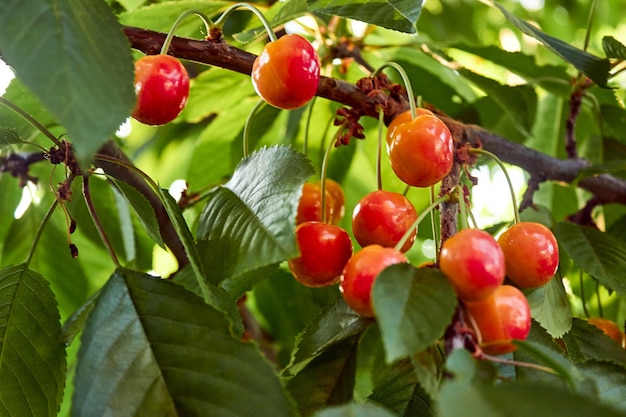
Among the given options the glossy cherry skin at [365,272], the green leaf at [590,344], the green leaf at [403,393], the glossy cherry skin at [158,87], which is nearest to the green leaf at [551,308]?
the green leaf at [590,344]

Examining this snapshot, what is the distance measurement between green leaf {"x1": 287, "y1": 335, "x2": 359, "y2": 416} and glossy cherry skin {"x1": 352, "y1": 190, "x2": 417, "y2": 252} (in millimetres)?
104

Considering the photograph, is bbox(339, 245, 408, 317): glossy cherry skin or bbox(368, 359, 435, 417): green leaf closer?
bbox(339, 245, 408, 317): glossy cherry skin

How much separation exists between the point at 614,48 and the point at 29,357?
0.78m

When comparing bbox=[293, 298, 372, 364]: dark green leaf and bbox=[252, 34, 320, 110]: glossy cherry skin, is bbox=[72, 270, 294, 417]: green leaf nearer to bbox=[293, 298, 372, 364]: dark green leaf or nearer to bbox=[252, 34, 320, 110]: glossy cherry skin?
bbox=[293, 298, 372, 364]: dark green leaf

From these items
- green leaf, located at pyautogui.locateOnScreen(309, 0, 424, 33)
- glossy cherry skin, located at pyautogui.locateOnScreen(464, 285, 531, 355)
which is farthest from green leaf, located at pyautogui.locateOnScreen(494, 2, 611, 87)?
glossy cherry skin, located at pyautogui.locateOnScreen(464, 285, 531, 355)

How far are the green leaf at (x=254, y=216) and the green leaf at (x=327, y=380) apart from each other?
4.4 inches

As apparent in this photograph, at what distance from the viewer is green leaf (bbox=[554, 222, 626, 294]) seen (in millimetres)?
825

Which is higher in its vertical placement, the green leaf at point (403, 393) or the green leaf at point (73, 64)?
the green leaf at point (73, 64)

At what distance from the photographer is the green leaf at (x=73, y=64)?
0.49 meters

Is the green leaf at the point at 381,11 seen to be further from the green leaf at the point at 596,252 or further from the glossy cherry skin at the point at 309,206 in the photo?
the green leaf at the point at 596,252

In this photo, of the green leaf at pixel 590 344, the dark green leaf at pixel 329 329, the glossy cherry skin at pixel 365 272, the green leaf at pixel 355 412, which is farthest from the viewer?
the green leaf at pixel 590 344

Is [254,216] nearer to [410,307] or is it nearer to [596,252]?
[410,307]

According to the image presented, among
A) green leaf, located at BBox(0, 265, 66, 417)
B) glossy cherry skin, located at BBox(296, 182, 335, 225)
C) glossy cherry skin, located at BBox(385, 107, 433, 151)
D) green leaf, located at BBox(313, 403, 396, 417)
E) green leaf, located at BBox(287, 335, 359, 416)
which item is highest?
green leaf, located at BBox(0, 265, 66, 417)

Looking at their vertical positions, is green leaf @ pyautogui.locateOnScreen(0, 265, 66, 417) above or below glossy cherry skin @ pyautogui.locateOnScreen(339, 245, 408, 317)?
above
